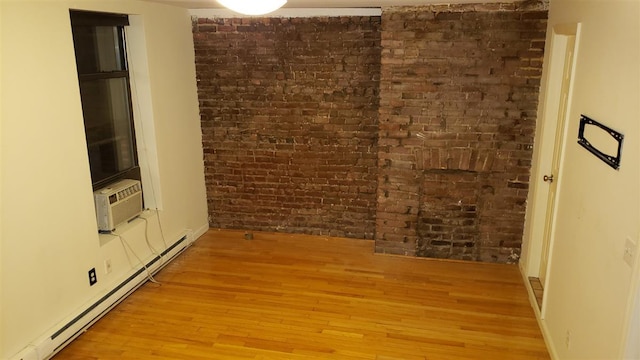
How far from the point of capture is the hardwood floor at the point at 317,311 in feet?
11.2

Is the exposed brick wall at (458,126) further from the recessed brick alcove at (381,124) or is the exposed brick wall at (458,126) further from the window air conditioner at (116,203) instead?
the window air conditioner at (116,203)

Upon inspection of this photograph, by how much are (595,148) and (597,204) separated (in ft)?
1.01

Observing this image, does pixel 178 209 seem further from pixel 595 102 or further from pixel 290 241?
pixel 595 102

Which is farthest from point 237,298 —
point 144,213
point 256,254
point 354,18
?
point 354,18

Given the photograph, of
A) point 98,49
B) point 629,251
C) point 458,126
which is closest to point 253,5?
point 629,251

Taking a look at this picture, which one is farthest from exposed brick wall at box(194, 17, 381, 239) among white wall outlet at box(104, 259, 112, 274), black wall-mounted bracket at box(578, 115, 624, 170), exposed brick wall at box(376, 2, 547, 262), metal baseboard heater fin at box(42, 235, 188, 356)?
black wall-mounted bracket at box(578, 115, 624, 170)


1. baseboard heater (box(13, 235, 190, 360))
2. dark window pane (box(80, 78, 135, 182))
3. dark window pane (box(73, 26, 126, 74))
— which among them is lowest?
baseboard heater (box(13, 235, 190, 360))

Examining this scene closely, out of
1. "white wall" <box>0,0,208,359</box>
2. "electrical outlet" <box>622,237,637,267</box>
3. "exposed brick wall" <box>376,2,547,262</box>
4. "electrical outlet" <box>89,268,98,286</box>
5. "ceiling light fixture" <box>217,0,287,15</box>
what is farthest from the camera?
"exposed brick wall" <box>376,2,547,262</box>

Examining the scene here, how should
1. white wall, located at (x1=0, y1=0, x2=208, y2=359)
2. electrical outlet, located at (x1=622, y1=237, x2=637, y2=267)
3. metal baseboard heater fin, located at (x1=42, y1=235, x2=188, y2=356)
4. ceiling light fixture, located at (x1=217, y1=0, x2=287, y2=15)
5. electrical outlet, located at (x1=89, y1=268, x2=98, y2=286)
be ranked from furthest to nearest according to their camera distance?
electrical outlet, located at (x1=89, y1=268, x2=98, y2=286), metal baseboard heater fin, located at (x1=42, y1=235, x2=188, y2=356), white wall, located at (x1=0, y1=0, x2=208, y2=359), electrical outlet, located at (x1=622, y1=237, x2=637, y2=267), ceiling light fixture, located at (x1=217, y1=0, x2=287, y2=15)

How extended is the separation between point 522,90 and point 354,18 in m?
1.71

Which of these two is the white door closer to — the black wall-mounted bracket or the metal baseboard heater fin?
the black wall-mounted bracket

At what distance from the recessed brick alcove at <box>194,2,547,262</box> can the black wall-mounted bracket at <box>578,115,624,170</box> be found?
1.47 meters

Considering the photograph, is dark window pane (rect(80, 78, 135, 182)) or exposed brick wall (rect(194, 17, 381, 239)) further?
exposed brick wall (rect(194, 17, 381, 239))

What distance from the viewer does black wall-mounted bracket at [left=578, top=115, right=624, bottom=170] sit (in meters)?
2.37
